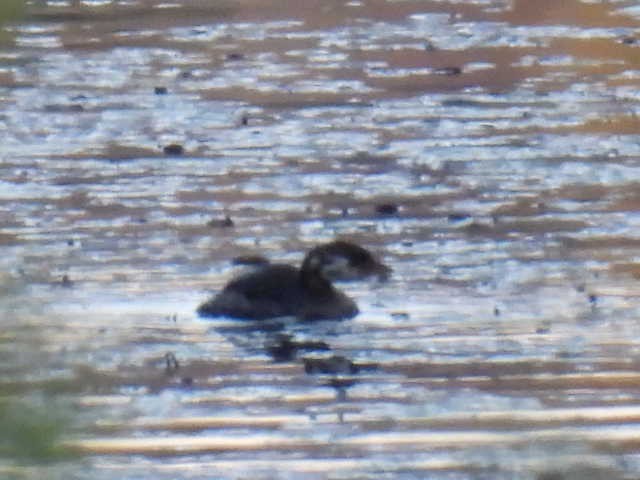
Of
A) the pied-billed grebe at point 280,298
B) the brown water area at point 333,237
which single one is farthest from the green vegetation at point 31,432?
the pied-billed grebe at point 280,298

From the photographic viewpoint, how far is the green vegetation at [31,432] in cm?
474

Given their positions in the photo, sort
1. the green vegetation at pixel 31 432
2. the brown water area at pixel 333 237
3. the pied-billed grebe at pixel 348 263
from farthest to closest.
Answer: the pied-billed grebe at pixel 348 263 < the brown water area at pixel 333 237 < the green vegetation at pixel 31 432

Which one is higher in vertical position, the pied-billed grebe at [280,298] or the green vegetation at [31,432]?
the green vegetation at [31,432]

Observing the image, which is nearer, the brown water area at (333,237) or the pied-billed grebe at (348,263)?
the brown water area at (333,237)

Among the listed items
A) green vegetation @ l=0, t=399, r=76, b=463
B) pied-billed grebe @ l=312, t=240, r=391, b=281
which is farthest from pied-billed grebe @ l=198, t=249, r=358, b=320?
green vegetation @ l=0, t=399, r=76, b=463

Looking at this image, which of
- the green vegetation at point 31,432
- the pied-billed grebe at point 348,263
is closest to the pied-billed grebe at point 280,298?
the pied-billed grebe at point 348,263

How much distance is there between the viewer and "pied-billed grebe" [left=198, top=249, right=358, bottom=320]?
35.6ft

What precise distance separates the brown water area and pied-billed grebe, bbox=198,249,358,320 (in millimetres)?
73

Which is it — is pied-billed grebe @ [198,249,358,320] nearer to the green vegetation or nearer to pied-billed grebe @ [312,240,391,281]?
pied-billed grebe @ [312,240,391,281]

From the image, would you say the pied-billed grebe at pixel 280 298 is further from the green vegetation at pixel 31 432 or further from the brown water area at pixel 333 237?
the green vegetation at pixel 31 432

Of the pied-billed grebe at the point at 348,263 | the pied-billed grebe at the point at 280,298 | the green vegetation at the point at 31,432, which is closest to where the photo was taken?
the green vegetation at the point at 31,432

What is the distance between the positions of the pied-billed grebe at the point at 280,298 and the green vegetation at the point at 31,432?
19.6 feet

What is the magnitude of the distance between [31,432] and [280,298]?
6446 millimetres

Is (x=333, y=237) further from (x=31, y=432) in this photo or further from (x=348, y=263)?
(x=31, y=432)
